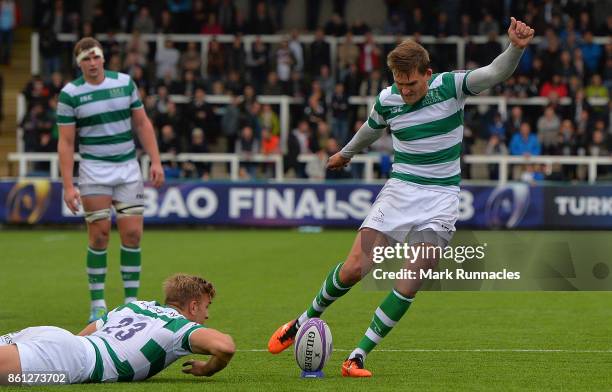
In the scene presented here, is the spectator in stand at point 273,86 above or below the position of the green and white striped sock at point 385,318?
above

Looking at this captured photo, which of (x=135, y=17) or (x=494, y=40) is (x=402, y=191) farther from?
(x=135, y=17)

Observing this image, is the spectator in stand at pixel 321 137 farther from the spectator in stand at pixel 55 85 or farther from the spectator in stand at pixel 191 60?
the spectator in stand at pixel 55 85

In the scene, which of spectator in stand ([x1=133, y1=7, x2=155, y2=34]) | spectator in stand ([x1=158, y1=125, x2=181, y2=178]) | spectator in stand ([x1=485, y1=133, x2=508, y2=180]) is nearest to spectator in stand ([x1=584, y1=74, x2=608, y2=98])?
spectator in stand ([x1=485, y1=133, x2=508, y2=180])

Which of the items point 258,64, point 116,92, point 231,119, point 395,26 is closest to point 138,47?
point 258,64

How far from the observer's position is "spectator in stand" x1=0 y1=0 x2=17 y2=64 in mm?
28750

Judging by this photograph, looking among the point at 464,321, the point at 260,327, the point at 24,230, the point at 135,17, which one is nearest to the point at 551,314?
the point at 464,321

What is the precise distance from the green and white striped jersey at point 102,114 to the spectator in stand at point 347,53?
16.9 meters

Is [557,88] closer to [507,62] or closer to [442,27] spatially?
[442,27]

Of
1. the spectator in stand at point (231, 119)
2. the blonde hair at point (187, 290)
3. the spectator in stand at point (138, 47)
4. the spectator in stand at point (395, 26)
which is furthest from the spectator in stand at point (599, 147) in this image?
the blonde hair at point (187, 290)

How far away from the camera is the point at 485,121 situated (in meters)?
25.8

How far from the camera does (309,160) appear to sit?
2444cm

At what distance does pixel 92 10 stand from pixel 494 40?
33.2 feet

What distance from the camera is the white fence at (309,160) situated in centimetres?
2434

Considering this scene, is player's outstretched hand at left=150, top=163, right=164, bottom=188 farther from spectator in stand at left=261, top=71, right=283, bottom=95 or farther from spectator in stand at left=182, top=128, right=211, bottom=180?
spectator in stand at left=261, top=71, right=283, bottom=95
